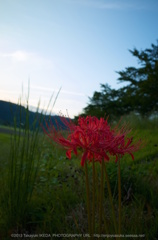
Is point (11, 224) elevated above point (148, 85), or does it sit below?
below

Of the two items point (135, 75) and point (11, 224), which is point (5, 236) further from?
point (135, 75)

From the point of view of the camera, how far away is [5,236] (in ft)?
8.32

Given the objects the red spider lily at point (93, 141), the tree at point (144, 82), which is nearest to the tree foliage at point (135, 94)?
the tree at point (144, 82)

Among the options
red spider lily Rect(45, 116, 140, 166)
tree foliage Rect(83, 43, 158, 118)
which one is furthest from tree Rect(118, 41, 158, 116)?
red spider lily Rect(45, 116, 140, 166)

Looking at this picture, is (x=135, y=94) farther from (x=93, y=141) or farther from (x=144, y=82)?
(x=93, y=141)

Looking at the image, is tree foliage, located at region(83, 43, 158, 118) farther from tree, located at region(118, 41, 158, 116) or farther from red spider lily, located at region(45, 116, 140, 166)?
red spider lily, located at region(45, 116, 140, 166)

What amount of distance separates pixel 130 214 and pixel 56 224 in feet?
2.72

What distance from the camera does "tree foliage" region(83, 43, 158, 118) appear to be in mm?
13816

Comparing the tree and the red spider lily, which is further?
the tree

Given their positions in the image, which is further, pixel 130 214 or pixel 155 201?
pixel 155 201

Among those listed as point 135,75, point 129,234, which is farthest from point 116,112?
point 129,234

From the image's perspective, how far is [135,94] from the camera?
15.8 meters

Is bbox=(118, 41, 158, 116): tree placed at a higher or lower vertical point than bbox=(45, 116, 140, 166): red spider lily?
higher

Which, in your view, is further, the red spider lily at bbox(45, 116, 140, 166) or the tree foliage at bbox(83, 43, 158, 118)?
the tree foliage at bbox(83, 43, 158, 118)
